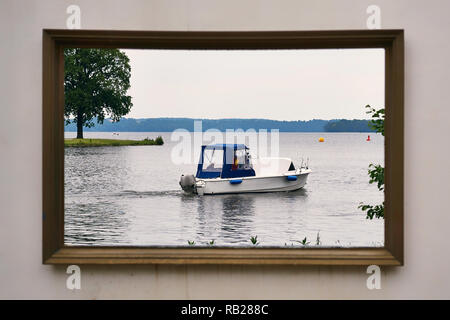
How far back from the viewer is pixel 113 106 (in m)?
11.5

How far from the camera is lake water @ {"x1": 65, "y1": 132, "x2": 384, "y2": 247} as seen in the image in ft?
37.8

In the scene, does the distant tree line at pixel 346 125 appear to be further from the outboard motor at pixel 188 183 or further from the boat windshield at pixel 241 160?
the boat windshield at pixel 241 160

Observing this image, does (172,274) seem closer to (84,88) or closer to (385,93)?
(385,93)

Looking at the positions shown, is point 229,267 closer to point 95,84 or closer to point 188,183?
point 95,84

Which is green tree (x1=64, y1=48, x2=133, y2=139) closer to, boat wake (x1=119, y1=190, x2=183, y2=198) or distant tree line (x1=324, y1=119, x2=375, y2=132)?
boat wake (x1=119, y1=190, x2=183, y2=198)

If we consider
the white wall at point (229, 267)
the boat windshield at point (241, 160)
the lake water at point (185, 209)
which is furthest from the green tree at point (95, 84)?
the white wall at point (229, 267)

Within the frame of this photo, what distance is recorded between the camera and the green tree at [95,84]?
10086 millimetres

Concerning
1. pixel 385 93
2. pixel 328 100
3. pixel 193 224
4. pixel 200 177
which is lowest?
pixel 193 224

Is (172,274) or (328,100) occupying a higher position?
(328,100)

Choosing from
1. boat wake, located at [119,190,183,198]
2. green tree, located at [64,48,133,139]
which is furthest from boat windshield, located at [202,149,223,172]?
boat wake, located at [119,190,183,198]

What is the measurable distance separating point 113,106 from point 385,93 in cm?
961

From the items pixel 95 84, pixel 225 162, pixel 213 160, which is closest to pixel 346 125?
pixel 213 160

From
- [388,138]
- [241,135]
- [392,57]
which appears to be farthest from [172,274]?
[241,135]
